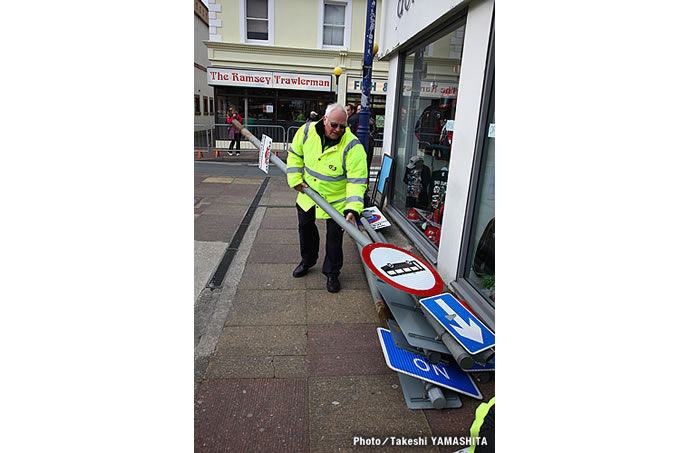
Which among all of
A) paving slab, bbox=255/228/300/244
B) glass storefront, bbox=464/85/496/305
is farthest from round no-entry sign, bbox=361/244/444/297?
paving slab, bbox=255/228/300/244

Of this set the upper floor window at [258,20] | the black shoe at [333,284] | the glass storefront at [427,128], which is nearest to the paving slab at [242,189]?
the glass storefront at [427,128]

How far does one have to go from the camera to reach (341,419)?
2.46 metres

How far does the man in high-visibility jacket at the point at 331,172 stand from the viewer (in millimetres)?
3695

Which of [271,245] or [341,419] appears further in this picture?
[271,245]

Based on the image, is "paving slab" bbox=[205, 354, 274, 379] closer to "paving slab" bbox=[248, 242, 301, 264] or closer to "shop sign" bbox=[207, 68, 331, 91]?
"paving slab" bbox=[248, 242, 301, 264]

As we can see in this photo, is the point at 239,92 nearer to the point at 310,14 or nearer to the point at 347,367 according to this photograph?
the point at 310,14

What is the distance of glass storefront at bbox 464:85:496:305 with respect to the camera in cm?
366

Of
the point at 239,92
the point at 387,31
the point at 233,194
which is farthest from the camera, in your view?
the point at 239,92

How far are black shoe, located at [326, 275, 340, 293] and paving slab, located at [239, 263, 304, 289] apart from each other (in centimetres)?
31

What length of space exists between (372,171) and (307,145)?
29.9 feet

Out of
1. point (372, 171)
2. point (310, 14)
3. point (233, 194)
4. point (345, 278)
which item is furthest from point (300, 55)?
point (345, 278)

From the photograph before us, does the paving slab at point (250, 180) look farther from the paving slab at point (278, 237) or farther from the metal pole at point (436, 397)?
the metal pole at point (436, 397)

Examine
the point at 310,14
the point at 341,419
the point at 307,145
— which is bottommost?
the point at 341,419

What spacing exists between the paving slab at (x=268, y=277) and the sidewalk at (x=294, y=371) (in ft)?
0.04
